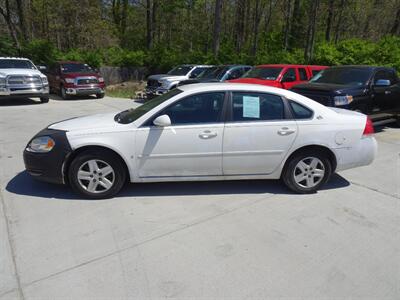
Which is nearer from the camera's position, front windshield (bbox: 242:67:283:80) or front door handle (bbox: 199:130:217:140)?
front door handle (bbox: 199:130:217:140)

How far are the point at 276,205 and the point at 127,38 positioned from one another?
37057 millimetres

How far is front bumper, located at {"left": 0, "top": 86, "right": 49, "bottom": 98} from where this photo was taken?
37.3 ft

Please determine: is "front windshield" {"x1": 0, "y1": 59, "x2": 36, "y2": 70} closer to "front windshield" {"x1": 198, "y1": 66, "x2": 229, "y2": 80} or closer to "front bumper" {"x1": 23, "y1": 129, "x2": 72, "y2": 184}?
"front windshield" {"x1": 198, "y1": 66, "x2": 229, "y2": 80}

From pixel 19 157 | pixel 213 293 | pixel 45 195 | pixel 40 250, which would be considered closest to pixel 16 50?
pixel 19 157

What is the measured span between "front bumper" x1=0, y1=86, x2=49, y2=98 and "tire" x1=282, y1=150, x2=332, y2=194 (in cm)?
1085

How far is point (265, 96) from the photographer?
4.16 meters

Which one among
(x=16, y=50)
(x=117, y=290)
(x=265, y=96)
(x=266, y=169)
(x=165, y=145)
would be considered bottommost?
(x=117, y=290)

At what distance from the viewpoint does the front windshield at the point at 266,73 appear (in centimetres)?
1017

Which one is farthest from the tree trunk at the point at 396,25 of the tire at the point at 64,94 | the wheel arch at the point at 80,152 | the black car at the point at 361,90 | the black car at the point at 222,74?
the wheel arch at the point at 80,152

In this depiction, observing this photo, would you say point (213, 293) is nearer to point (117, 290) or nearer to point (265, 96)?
point (117, 290)

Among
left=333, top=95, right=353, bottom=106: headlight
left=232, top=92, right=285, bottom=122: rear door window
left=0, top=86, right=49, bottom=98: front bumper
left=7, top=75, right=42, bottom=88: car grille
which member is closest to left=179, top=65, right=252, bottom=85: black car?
left=0, top=86, right=49, bottom=98: front bumper

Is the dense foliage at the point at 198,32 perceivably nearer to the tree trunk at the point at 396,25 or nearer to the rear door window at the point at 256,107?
the tree trunk at the point at 396,25

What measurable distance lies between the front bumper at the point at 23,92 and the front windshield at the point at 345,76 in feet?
32.1

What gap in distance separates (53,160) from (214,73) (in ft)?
33.9
